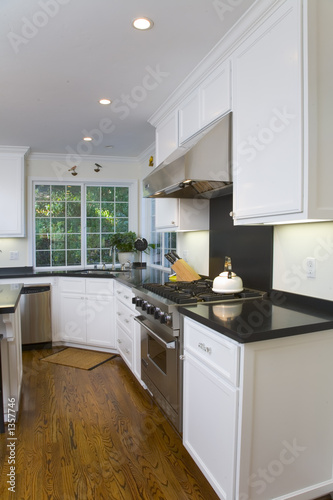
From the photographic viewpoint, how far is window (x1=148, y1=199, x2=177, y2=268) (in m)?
3.99

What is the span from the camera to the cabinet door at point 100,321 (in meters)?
3.60

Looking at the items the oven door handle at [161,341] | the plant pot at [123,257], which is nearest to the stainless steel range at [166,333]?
the oven door handle at [161,341]

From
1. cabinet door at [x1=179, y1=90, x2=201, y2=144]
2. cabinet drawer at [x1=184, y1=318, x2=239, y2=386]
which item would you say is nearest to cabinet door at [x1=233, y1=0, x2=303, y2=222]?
cabinet door at [x1=179, y1=90, x2=201, y2=144]

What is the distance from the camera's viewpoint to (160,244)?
4363 millimetres

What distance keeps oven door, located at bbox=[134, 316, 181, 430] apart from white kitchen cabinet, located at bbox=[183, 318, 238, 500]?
116 mm

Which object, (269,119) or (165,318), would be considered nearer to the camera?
(269,119)

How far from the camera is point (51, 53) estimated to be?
2102mm

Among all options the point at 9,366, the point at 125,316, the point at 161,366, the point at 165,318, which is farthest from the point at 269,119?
the point at 9,366

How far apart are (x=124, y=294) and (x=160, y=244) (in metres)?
1.37

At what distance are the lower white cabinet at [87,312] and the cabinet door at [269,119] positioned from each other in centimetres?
213

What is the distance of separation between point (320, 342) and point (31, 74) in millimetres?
2524

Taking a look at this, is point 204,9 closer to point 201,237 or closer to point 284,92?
point 284,92

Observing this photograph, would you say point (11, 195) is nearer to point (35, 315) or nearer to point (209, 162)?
point (35, 315)

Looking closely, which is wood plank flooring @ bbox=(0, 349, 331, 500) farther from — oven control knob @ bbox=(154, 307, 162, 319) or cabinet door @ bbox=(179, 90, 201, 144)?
cabinet door @ bbox=(179, 90, 201, 144)
